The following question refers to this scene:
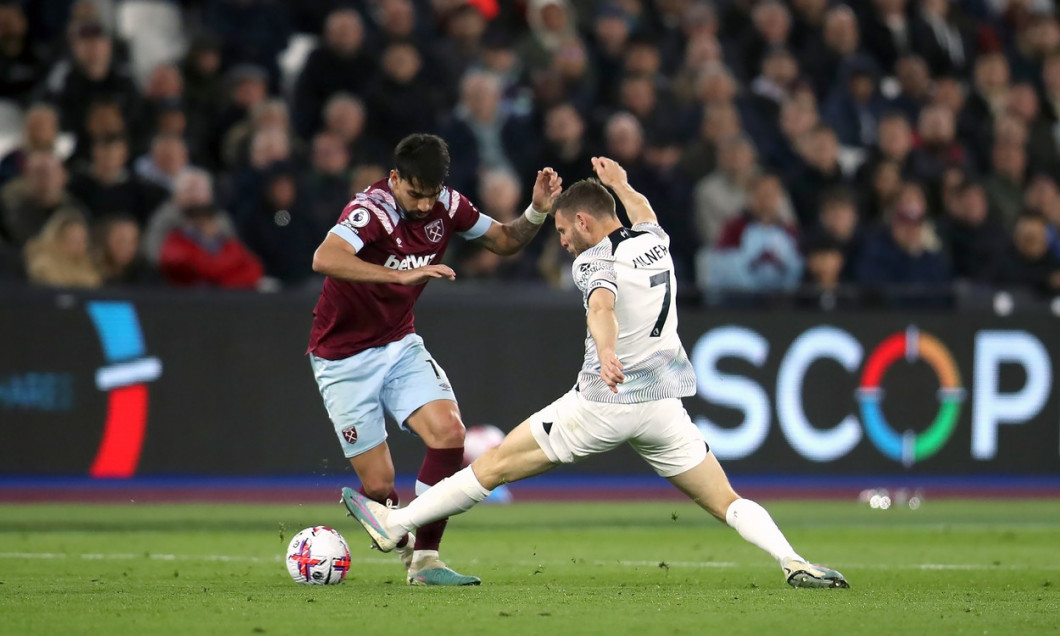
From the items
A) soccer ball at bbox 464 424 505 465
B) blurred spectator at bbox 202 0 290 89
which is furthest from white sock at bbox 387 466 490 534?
blurred spectator at bbox 202 0 290 89

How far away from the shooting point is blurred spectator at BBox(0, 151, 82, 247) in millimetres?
14602

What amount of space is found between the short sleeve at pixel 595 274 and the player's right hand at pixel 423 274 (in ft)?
2.20

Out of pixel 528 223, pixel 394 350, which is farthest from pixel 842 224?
pixel 394 350

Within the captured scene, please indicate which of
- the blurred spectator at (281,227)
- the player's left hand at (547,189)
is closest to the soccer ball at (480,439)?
the blurred spectator at (281,227)

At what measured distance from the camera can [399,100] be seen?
16.9 metres

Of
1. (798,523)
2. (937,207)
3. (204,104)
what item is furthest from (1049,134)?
(204,104)

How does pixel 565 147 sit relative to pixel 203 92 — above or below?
below

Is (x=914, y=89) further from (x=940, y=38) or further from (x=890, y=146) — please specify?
(x=890, y=146)

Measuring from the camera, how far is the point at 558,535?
41.3 feet

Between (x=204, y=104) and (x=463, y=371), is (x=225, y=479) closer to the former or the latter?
(x=463, y=371)

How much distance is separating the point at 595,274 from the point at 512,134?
9012 millimetres

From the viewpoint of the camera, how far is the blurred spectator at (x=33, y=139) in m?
14.8

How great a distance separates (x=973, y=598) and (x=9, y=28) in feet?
36.7

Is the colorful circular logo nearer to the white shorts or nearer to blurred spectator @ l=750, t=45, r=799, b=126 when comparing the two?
blurred spectator @ l=750, t=45, r=799, b=126
